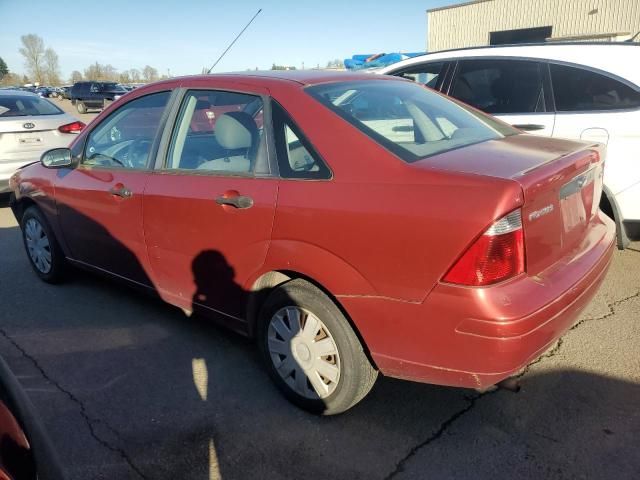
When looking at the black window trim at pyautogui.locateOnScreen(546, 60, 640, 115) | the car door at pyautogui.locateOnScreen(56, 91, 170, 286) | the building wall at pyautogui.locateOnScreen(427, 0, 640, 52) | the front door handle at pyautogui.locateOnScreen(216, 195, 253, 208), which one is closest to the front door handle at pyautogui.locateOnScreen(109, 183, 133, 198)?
the car door at pyautogui.locateOnScreen(56, 91, 170, 286)

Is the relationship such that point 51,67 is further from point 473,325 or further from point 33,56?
point 473,325

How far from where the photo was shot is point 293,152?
2.60 m

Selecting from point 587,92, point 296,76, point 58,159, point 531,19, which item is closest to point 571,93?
point 587,92

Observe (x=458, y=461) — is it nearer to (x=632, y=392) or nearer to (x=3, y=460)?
(x=632, y=392)

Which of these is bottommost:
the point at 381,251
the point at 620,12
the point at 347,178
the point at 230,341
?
the point at 230,341

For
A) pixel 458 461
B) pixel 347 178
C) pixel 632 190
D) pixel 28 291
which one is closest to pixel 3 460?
pixel 347 178

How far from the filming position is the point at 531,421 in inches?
101

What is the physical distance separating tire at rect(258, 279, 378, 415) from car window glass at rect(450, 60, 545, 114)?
3.10 metres

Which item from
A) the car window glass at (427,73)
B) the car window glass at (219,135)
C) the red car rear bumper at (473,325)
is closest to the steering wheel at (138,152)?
the car window glass at (219,135)

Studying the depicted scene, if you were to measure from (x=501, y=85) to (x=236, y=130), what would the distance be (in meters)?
2.92

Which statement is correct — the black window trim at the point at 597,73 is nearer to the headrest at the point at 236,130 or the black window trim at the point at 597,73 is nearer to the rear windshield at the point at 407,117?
the rear windshield at the point at 407,117

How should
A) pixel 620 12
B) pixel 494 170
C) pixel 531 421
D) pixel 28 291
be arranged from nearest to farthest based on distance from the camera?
pixel 494 170
pixel 531 421
pixel 28 291
pixel 620 12

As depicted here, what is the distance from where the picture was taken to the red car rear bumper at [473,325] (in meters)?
2.01

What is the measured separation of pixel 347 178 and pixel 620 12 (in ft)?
98.0
